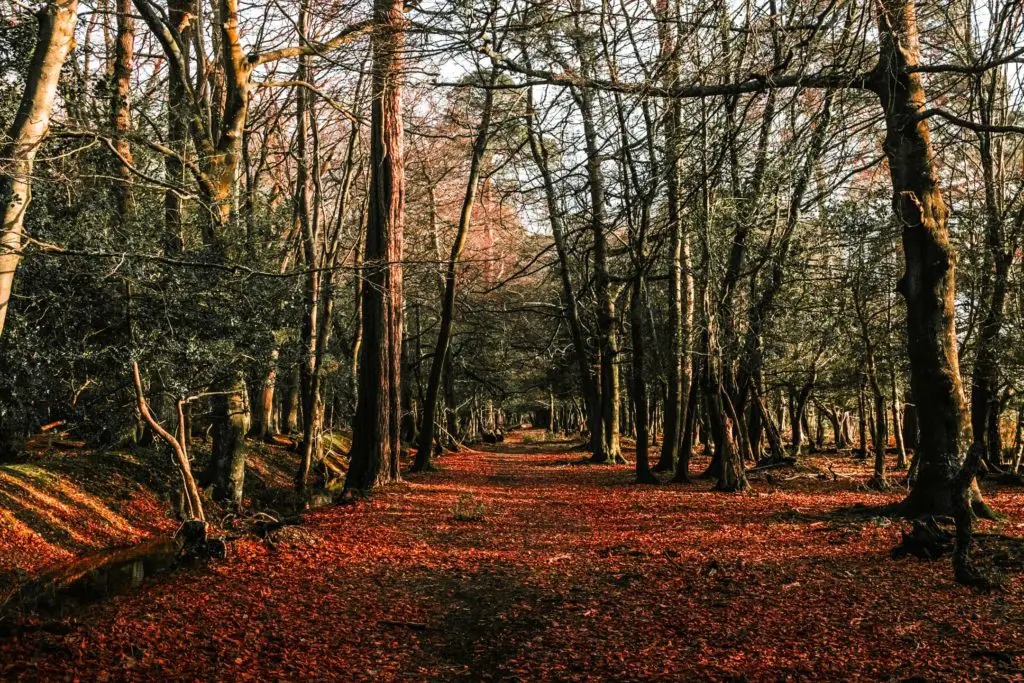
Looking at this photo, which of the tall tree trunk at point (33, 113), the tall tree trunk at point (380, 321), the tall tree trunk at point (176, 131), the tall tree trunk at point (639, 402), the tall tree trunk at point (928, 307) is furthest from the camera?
the tall tree trunk at point (639, 402)

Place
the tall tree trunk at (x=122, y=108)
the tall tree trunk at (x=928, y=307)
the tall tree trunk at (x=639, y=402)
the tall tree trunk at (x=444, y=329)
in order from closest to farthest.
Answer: the tall tree trunk at (x=928, y=307), the tall tree trunk at (x=122, y=108), the tall tree trunk at (x=639, y=402), the tall tree trunk at (x=444, y=329)

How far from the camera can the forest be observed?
4.33 m

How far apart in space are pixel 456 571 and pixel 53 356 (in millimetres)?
6176

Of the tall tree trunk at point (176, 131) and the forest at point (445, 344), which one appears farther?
the tall tree trunk at point (176, 131)

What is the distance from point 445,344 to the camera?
16047mm

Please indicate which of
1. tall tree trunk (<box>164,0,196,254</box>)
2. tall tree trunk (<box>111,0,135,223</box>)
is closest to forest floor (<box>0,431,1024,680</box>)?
tall tree trunk (<box>164,0,196,254</box>)

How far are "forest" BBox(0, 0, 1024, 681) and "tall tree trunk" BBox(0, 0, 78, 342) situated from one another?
27 millimetres

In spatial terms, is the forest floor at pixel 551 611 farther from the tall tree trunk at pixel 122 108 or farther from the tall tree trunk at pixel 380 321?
the tall tree trunk at pixel 122 108

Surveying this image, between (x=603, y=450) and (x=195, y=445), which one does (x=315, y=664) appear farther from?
(x=603, y=450)

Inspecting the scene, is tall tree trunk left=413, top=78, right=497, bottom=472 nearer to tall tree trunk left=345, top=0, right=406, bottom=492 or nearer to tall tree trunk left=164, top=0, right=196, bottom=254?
tall tree trunk left=345, top=0, right=406, bottom=492

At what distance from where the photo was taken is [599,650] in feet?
13.6

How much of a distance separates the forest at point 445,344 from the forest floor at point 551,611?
0.03 meters

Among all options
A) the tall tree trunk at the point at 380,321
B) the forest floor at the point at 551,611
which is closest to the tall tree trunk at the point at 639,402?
the tall tree trunk at the point at 380,321

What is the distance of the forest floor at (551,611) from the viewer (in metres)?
3.84
